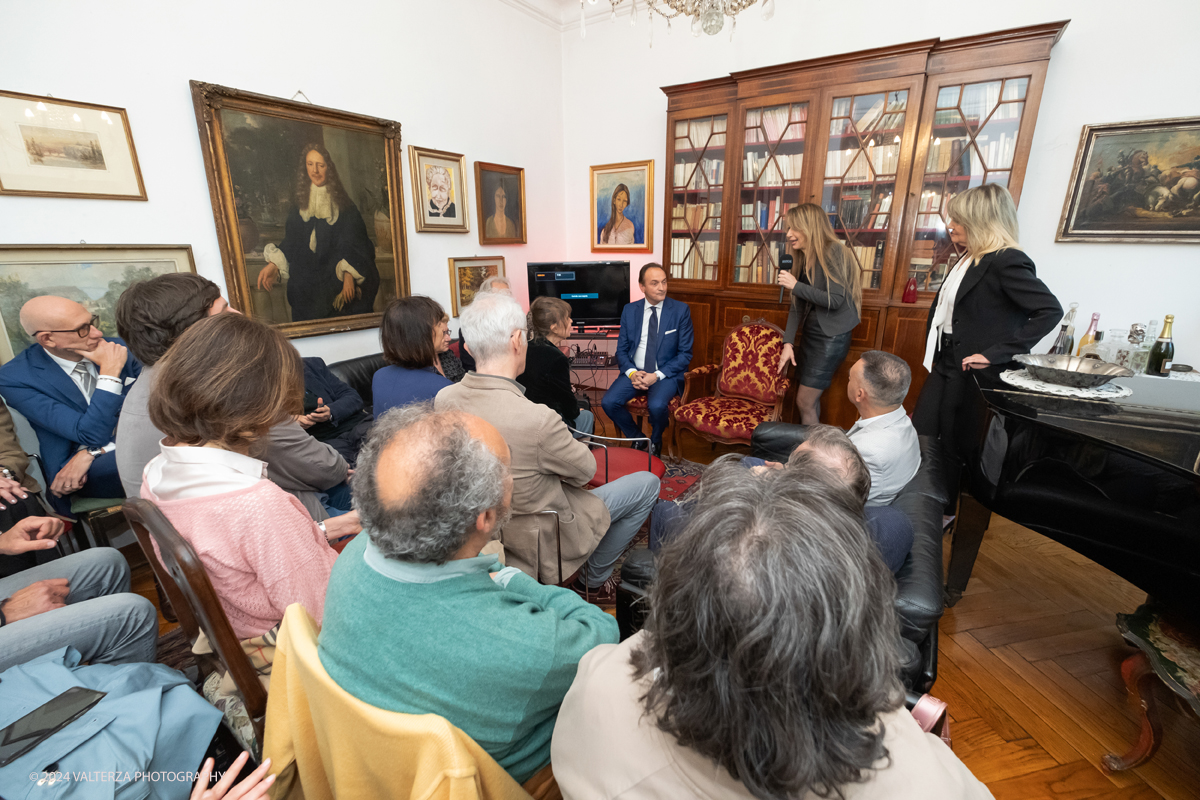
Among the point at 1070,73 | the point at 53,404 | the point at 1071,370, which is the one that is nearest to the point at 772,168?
the point at 1070,73

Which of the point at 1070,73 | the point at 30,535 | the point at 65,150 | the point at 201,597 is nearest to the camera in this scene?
the point at 201,597

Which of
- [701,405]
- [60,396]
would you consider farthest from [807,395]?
[60,396]

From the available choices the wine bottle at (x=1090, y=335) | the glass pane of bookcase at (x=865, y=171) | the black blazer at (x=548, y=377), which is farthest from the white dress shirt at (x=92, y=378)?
the wine bottle at (x=1090, y=335)

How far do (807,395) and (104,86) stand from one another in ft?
14.2

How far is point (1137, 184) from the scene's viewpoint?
2969 mm

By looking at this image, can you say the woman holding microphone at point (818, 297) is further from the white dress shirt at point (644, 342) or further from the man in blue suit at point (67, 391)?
the man in blue suit at point (67, 391)

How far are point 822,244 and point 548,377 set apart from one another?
86.5 inches

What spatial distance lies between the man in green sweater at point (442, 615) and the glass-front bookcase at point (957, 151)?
11.1ft

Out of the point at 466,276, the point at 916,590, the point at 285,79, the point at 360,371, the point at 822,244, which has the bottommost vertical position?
the point at 916,590

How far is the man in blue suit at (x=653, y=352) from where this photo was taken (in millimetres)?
3750

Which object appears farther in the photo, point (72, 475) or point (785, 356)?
point (785, 356)

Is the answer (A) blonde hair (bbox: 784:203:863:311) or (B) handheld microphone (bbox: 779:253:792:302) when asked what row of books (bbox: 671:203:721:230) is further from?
(A) blonde hair (bbox: 784:203:863:311)

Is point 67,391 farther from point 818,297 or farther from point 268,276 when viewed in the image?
point 818,297

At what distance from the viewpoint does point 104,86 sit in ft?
7.49
